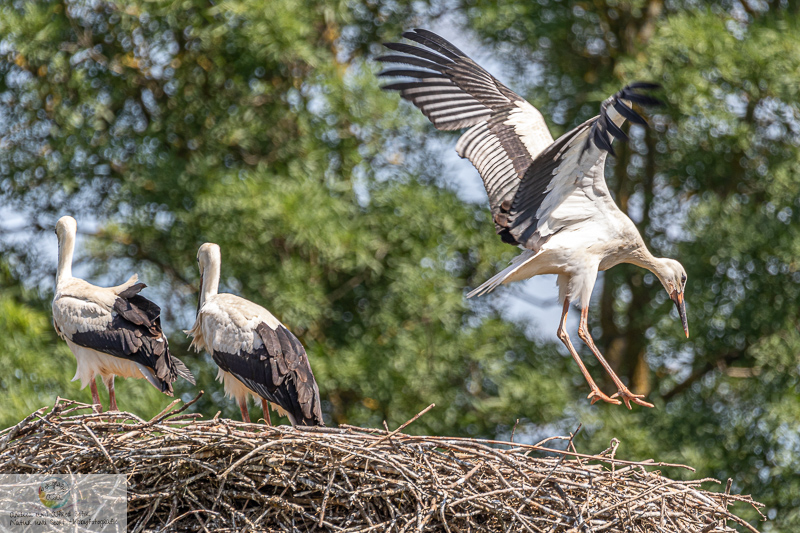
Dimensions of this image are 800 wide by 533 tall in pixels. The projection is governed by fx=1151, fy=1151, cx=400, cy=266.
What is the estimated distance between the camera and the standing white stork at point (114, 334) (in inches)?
262

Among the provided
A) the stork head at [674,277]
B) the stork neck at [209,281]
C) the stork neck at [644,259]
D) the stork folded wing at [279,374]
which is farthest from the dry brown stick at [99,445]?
the stork head at [674,277]

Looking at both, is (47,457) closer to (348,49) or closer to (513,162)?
(513,162)

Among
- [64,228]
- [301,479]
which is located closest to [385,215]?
[64,228]

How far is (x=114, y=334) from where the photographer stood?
6.69m

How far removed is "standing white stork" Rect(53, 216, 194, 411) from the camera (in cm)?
665

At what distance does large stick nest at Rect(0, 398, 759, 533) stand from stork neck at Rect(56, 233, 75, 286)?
200 cm

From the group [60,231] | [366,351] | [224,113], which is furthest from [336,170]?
[60,231]

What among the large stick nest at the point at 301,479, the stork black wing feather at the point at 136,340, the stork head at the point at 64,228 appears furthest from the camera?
the stork head at the point at 64,228

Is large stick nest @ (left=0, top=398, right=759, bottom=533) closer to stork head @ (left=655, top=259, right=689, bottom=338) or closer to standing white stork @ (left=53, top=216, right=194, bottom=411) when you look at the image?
standing white stork @ (left=53, top=216, right=194, bottom=411)

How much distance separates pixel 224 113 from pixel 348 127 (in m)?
1.34

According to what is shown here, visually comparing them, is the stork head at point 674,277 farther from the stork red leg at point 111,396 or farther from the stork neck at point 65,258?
the stork neck at point 65,258

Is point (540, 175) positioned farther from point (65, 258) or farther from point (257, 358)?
point (65, 258)

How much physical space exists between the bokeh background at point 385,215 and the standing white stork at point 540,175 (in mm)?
3719

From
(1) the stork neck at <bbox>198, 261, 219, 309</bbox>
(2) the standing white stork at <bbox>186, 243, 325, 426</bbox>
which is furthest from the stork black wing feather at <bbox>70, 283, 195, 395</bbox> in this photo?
(1) the stork neck at <bbox>198, 261, 219, 309</bbox>
